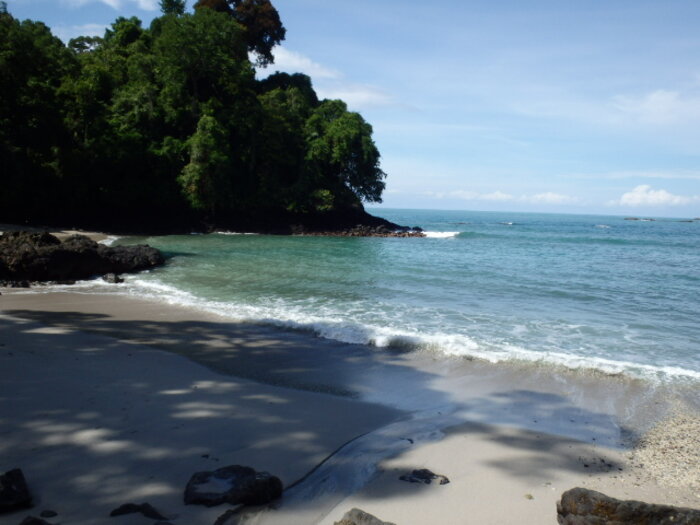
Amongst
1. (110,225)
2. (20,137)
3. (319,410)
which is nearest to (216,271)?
(319,410)

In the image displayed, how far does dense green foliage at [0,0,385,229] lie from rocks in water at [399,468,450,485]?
29.9 m

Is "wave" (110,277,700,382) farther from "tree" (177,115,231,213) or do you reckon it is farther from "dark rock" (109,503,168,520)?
"tree" (177,115,231,213)

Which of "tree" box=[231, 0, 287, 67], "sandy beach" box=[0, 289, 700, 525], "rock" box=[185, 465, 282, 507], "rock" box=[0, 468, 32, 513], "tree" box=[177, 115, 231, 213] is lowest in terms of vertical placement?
"sandy beach" box=[0, 289, 700, 525]

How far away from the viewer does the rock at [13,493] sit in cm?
283

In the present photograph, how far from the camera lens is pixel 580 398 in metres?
6.03

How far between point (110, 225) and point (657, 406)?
1411 inches

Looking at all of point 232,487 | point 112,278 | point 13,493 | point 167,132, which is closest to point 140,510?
point 232,487

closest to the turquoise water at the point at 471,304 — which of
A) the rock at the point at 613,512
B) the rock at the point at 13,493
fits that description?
the rock at the point at 613,512

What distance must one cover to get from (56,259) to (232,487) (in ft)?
43.1

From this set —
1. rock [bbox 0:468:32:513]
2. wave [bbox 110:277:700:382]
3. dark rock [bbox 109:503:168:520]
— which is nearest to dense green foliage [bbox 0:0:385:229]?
wave [bbox 110:277:700:382]

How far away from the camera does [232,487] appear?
10.3 ft

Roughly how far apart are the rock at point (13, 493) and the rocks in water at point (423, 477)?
8.13ft

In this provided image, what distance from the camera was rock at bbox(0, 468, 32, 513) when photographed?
2830mm

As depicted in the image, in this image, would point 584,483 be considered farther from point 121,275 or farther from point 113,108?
point 113,108
